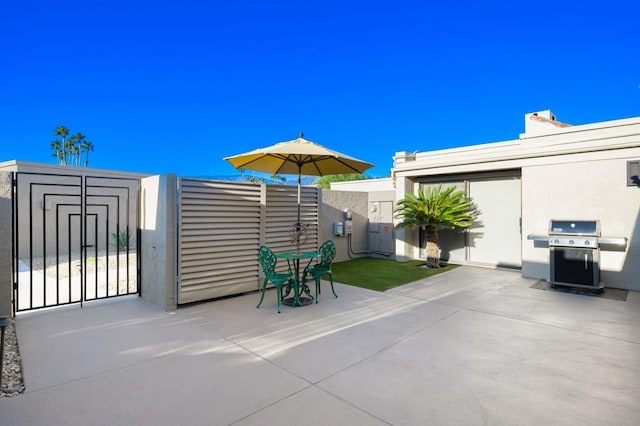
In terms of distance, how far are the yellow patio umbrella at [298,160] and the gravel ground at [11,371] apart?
12.2 ft

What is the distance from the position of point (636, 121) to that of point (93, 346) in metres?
9.34

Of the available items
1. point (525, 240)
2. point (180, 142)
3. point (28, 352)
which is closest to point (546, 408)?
point (28, 352)

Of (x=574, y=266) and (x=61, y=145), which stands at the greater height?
(x=61, y=145)

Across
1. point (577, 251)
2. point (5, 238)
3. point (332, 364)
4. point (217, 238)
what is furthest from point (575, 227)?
point (5, 238)

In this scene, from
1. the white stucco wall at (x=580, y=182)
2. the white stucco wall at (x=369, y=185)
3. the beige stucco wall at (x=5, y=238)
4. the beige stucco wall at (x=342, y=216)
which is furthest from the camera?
the white stucco wall at (x=369, y=185)

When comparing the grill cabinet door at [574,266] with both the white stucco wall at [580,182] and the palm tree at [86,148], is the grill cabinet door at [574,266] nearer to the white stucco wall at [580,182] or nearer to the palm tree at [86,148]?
the white stucco wall at [580,182]

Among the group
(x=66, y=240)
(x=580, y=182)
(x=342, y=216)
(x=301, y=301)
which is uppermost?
(x=580, y=182)

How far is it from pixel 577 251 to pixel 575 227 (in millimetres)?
477

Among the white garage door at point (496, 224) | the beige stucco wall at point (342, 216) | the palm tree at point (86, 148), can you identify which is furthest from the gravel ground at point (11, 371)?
the palm tree at point (86, 148)

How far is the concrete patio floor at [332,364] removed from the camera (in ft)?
7.25

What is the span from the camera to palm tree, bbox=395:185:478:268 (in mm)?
7855

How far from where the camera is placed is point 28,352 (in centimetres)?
319

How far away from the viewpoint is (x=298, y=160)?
5715mm

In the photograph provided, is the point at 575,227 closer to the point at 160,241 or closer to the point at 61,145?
the point at 160,241
